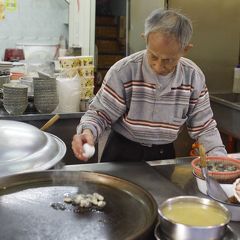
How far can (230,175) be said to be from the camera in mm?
1495

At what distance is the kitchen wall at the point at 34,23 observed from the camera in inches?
199

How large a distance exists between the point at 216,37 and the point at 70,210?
3.30m

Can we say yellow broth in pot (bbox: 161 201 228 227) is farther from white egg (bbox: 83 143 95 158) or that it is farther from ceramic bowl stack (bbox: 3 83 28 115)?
ceramic bowl stack (bbox: 3 83 28 115)

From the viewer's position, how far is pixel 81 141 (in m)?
1.59

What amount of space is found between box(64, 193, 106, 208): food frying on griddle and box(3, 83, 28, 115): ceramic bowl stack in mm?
1581

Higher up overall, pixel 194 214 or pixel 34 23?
pixel 34 23

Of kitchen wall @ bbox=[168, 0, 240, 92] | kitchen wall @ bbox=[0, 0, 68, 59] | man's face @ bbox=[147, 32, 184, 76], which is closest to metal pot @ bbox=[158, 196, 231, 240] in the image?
man's face @ bbox=[147, 32, 184, 76]

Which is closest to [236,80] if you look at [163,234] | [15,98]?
[15,98]

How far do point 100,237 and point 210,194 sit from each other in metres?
0.50

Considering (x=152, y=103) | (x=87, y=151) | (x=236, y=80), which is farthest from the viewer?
(x=236, y=80)

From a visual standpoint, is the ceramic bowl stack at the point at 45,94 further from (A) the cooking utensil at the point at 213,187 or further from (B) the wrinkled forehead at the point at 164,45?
(A) the cooking utensil at the point at 213,187

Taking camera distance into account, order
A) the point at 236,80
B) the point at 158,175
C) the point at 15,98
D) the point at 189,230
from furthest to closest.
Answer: the point at 236,80 < the point at 15,98 < the point at 158,175 < the point at 189,230

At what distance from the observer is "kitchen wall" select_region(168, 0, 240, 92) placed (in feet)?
13.2

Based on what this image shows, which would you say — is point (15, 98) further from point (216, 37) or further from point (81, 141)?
point (216, 37)
